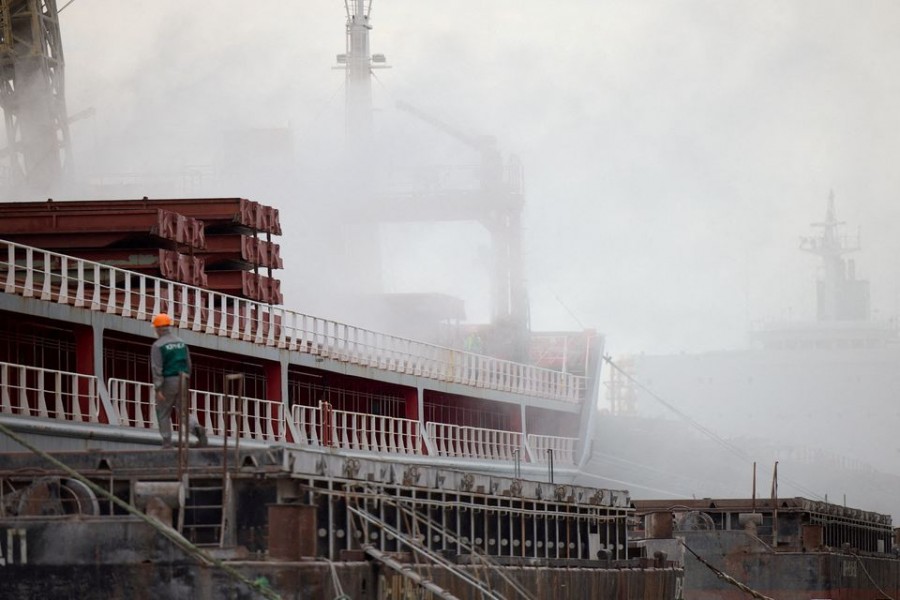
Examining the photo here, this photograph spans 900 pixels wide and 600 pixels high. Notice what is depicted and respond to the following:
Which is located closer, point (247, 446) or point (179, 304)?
point (247, 446)

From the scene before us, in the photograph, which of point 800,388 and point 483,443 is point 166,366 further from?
point 800,388

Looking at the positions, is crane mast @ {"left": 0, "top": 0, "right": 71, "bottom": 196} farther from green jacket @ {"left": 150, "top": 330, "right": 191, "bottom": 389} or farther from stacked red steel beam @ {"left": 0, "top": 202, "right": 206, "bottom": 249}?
green jacket @ {"left": 150, "top": 330, "right": 191, "bottom": 389}

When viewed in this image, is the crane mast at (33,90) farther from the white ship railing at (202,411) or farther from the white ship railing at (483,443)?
the white ship railing at (202,411)

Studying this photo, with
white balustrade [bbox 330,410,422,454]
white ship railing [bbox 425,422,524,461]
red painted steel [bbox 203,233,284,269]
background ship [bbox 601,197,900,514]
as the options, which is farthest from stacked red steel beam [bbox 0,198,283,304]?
background ship [bbox 601,197,900,514]

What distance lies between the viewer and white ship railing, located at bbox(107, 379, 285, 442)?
134ft

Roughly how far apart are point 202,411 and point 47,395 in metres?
6.06

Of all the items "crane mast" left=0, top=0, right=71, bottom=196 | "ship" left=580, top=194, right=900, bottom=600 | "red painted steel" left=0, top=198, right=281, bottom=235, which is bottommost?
"ship" left=580, top=194, right=900, bottom=600

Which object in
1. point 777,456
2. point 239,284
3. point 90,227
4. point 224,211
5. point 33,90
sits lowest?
point 777,456

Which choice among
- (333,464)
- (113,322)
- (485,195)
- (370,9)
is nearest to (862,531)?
(113,322)

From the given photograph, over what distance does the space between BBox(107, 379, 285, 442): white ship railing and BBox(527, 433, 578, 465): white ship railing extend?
24.3 m

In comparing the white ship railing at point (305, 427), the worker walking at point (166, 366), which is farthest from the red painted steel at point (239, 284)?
the worker walking at point (166, 366)

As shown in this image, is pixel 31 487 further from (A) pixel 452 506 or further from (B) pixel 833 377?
(B) pixel 833 377

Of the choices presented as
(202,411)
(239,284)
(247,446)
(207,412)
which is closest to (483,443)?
(239,284)

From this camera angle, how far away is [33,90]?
243 feet
